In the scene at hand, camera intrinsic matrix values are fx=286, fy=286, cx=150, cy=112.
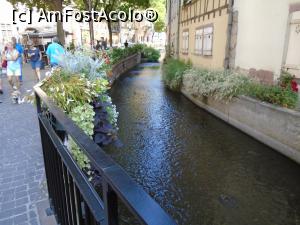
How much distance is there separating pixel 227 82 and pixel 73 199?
21.6ft

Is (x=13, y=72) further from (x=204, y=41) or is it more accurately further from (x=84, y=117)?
(x=204, y=41)

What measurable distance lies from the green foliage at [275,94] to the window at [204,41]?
4392 millimetres

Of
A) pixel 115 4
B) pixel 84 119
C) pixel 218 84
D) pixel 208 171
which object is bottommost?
pixel 208 171

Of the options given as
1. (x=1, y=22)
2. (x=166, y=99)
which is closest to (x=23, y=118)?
(x=166, y=99)

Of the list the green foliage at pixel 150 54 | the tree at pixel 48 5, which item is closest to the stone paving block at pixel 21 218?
the tree at pixel 48 5

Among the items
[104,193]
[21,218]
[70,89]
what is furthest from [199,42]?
[104,193]

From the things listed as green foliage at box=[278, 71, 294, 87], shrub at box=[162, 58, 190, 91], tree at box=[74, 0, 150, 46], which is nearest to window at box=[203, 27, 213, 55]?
shrub at box=[162, 58, 190, 91]

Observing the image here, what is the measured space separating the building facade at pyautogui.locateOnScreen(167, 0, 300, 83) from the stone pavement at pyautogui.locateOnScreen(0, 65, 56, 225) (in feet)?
17.8

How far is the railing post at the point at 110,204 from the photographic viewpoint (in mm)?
1020

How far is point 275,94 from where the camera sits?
242 inches

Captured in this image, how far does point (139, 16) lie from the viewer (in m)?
29.8

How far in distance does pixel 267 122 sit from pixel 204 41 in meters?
6.60

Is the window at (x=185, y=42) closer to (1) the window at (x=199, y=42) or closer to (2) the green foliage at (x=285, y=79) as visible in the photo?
(1) the window at (x=199, y=42)

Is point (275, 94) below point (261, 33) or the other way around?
below
